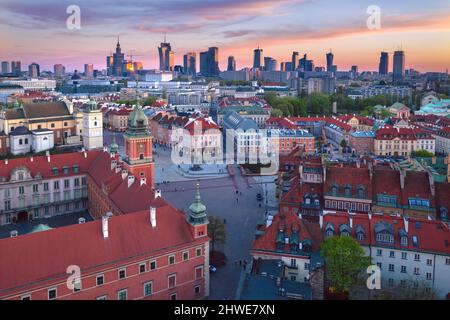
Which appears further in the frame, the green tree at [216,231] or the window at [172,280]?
the green tree at [216,231]

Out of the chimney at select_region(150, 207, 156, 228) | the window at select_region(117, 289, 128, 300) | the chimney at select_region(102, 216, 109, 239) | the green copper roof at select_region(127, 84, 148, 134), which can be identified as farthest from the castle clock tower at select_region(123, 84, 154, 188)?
the window at select_region(117, 289, 128, 300)

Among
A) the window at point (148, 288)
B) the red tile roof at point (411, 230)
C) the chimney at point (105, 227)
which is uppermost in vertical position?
the chimney at point (105, 227)

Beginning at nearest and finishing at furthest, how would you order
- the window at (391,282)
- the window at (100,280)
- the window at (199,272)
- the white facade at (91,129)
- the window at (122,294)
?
the window at (100,280), the window at (122,294), the window at (199,272), the window at (391,282), the white facade at (91,129)

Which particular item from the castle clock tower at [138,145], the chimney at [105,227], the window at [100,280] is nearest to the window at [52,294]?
the window at [100,280]

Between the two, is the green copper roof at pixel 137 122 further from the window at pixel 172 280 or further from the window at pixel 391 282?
the window at pixel 391 282

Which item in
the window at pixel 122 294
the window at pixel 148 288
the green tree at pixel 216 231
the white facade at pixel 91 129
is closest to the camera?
the window at pixel 122 294
